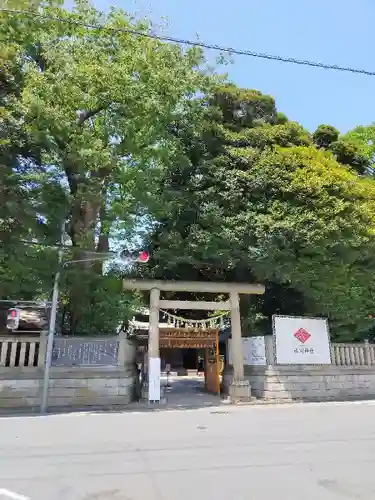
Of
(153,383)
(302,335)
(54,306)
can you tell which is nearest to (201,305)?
(153,383)

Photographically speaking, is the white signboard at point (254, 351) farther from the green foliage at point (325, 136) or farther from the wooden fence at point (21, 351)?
the green foliage at point (325, 136)

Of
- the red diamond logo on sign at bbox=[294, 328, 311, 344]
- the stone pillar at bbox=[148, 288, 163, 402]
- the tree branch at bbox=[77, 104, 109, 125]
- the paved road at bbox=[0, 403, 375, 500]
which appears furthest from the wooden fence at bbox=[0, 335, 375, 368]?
the tree branch at bbox=[77, 104, 109, 125]

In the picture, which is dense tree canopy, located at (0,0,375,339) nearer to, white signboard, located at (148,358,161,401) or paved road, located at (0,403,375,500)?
white signboard, located at (148,358,161,401)

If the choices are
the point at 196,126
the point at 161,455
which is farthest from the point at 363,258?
the point at 161,455

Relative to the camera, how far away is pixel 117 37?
14.6m

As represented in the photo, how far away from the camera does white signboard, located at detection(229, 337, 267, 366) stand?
14.6 meters

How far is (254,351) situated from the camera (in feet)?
49.8

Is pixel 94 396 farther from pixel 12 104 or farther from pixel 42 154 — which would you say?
pixel 12 104

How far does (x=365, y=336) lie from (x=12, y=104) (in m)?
17.4

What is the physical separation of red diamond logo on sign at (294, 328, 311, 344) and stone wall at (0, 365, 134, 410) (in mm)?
6195

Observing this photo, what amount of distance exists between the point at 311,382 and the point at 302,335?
1.68 metres

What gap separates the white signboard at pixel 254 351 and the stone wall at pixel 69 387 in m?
4.87

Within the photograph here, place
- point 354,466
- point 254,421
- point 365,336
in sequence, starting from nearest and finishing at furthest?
point 354,466, point 254,421, point 365,336

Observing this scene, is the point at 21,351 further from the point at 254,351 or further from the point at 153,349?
the point at 254,351
